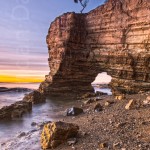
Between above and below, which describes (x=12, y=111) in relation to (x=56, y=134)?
below

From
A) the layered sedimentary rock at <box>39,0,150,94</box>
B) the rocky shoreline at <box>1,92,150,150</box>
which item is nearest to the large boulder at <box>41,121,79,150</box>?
the rocky shoreline at <box>1,92,150,150</box>

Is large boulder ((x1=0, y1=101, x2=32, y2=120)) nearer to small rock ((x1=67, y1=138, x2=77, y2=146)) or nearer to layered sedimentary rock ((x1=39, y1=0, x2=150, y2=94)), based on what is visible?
layered sedimentary rock ((x1=39, y1=0, x2=150, y2=94))

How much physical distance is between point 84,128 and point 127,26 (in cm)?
2135

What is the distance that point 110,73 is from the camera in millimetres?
35781

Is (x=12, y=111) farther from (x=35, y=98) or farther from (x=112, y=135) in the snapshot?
(x=112, y=135)

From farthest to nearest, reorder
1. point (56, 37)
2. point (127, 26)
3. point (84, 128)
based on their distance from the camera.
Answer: point (56, 37), point (127, 26), point (84, 128)

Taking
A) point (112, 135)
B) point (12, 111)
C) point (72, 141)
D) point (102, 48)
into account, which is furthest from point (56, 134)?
point (102, 48)

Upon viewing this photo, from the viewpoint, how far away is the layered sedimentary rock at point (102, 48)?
31203mm

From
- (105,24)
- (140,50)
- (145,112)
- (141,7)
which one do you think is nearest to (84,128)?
(145,112)

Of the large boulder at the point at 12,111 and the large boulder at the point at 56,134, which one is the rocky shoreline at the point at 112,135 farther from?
the large boulder at the point at 12,111

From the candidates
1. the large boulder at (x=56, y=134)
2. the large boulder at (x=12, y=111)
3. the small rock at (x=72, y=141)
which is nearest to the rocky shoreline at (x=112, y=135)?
the small rock at (x=72, y=141)

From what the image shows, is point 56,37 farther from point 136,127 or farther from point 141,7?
point 136,127

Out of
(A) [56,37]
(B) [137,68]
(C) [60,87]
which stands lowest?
(C) [60,87]

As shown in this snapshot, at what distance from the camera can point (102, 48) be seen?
123ft
